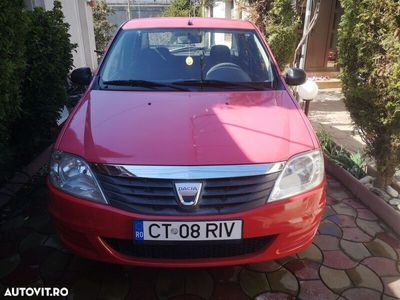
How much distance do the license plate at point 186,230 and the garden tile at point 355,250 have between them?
Answer: 1.17 meters

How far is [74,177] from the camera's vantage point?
6.47 feet

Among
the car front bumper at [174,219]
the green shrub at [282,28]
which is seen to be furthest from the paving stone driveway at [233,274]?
the green shrub at [282,28]

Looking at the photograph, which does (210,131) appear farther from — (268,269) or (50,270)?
(50,270)

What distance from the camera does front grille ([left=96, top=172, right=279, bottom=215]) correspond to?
183 cm

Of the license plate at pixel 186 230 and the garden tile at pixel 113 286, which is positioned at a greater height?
the license plate at pixel 186 230

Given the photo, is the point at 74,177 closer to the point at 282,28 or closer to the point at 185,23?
the point at 185,23

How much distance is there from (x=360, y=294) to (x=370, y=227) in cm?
85

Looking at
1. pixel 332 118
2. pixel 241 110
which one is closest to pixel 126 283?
pixel 241 110

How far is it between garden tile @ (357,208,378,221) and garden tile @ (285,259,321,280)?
86 cm

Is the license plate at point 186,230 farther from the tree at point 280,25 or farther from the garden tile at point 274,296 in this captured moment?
the tree at point 280,25

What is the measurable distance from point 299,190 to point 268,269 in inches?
29.0

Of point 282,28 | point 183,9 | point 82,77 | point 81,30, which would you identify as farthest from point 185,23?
point 183,9

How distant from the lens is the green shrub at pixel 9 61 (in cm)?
272

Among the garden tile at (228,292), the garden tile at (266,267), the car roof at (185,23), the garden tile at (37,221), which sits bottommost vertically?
the garden tile at (37,221)
